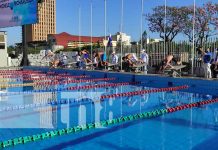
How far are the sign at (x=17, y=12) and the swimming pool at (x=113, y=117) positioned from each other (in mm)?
10237

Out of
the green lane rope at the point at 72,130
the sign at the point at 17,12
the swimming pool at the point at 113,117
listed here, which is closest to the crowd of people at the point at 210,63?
the swimming pool at the point at 113,117

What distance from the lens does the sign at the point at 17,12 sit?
2048cm

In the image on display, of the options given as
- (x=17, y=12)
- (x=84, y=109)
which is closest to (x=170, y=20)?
(x=17, y=12)

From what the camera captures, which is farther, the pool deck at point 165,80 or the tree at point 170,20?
the tree at point 170,20

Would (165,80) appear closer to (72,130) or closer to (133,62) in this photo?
(133,62)

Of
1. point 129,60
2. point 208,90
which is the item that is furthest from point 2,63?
point 208,90

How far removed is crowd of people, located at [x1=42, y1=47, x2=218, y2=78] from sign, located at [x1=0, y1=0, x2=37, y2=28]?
2.86 metres

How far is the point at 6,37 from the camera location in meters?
25.8

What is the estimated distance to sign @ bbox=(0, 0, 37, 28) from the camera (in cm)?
2048

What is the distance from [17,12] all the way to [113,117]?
16596 mm

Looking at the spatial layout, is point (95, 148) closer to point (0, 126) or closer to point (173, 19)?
point (0, 126)

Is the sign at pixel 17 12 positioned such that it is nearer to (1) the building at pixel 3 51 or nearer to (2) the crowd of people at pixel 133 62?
(2) the crowd of people at pixel 133 62

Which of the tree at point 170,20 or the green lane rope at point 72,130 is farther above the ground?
the tree at point 170,20

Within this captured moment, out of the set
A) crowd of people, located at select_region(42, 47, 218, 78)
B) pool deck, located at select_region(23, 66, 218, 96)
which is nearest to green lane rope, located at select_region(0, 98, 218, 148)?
pool deck, located at select_region(23, 66, 218, 96)
